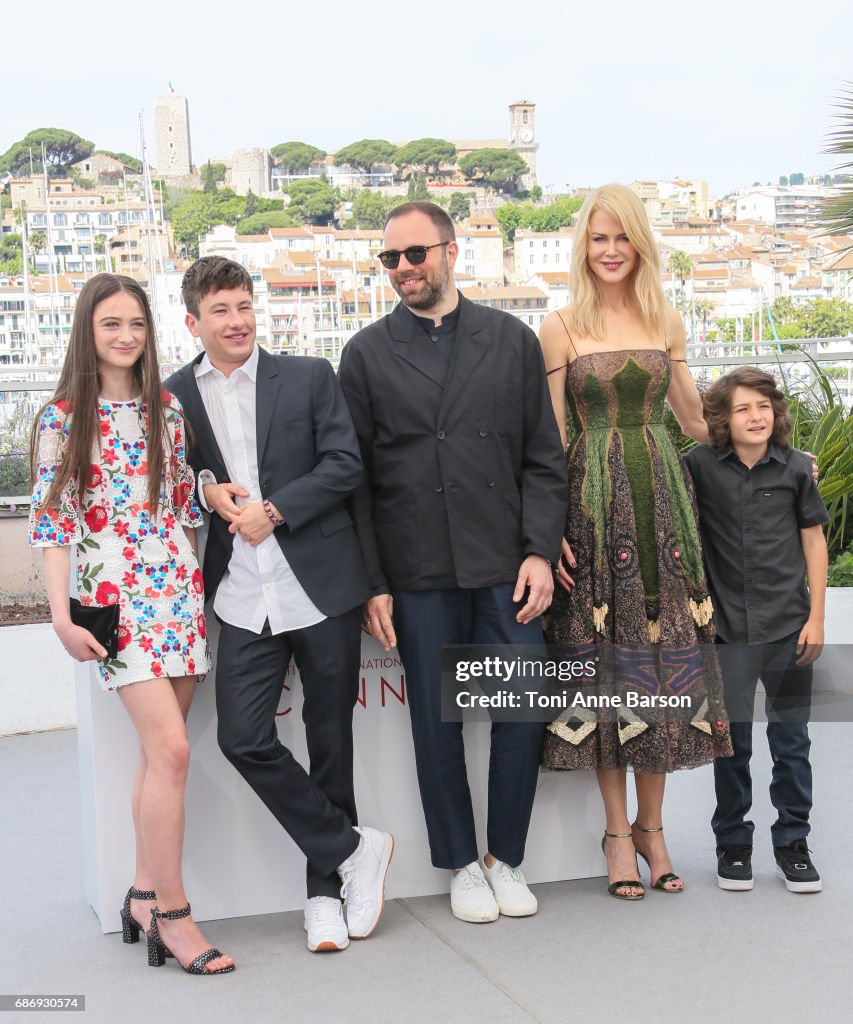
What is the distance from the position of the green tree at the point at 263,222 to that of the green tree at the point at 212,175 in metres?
10.7

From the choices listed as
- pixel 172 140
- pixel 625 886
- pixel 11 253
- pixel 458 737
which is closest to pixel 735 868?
pixel 625 886

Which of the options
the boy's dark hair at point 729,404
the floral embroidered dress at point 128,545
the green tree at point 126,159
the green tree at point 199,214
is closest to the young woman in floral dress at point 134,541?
the floral embroidered dress at point 128,545

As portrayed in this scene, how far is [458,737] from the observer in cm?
308

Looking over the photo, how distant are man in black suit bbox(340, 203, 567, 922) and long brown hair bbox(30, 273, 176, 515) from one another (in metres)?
0.49

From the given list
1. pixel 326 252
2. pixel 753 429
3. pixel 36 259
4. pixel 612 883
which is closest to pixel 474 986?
pixel 612 883

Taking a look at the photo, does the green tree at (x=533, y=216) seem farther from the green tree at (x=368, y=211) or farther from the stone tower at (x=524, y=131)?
the stone tower at (x=524, y=131)

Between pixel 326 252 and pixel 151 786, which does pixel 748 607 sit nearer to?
pixel 151 786

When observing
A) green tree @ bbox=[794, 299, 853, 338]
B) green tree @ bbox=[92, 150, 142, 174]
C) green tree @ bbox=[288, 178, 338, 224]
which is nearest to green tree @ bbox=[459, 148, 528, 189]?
green tree @ bbox=[288, 178, 338, 224]

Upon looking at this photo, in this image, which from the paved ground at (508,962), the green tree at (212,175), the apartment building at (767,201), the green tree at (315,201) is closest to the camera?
the paved ground at (508,962)

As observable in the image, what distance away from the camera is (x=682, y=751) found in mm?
3098

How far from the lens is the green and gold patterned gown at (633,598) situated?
3090mm

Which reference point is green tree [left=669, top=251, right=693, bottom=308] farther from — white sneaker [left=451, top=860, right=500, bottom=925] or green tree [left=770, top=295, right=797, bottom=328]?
white sneaker [left=451, top=860, right=500, bottom=925]

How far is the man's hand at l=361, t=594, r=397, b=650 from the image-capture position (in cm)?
299

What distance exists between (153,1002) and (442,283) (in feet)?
5.71
